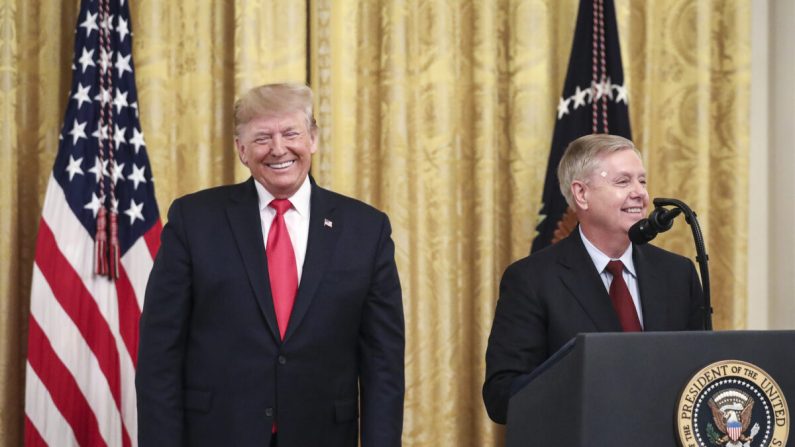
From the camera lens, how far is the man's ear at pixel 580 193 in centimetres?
290

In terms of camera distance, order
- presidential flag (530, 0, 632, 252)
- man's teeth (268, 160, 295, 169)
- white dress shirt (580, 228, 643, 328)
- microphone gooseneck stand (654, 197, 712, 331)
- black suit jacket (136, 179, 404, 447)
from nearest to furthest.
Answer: microphone gooseneck stand (654, 197, 712, 331) < black suit jacket (136, 179, 404, 447) < man's teeth (268, 160, 295, 169) < white dress shirt (580, 228, 643, 328) < presidential flag (530, 0, 632, 252)

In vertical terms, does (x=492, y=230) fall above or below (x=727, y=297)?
above

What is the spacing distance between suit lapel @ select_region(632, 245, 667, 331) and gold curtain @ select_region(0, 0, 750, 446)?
4.36 feet

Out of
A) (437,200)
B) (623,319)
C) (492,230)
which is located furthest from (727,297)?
(623,319)

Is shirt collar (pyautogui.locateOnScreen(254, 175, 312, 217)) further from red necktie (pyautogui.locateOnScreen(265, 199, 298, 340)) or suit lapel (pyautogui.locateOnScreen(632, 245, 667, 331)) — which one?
suit lapel (pyautogui.locateOnScreen(632, 245, 667, 331))

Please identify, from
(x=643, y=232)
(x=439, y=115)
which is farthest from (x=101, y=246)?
(x=643, y=232)

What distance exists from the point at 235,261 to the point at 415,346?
159 cm

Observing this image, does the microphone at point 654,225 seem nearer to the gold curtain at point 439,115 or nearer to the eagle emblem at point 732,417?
the eagle emblem at point 732,417

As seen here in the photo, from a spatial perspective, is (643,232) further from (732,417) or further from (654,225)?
(732,417)

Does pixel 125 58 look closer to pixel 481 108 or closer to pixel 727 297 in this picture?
pixel 481 108

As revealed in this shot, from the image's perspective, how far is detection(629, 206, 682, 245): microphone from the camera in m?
2.29

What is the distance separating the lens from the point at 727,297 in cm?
421

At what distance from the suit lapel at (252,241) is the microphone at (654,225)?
0.98 metres

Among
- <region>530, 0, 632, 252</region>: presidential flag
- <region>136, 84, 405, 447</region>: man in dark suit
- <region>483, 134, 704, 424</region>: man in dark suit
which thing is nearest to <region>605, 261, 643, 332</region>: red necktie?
<region>483, 134, 704, 424</region>: man in dark suit
